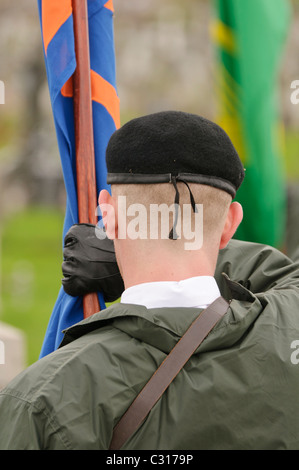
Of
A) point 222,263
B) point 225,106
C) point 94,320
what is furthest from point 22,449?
point 225,106

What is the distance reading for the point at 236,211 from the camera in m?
1.50

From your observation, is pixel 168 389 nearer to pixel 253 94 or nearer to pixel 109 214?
pixel 109 214

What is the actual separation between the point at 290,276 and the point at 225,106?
2.90m

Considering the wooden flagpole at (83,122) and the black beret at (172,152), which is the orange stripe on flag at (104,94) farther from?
the black beret at (172,152)

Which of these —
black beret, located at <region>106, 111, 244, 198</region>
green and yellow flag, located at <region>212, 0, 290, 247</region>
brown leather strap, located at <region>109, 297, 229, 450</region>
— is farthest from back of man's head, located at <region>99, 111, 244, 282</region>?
green and yellow flag, located at <region>212, 0, 290, 247</region>

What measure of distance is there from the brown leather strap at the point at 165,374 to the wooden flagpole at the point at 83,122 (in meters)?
0.58

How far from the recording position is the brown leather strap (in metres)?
1.25

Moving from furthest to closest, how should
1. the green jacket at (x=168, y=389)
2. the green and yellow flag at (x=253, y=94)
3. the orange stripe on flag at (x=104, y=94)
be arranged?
the green and yellow flag at (x=253, y=94)
the orange stripe on flag at (x=104, y=94)
the green jacket at (x=168, y=389)

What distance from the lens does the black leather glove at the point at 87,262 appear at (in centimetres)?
173

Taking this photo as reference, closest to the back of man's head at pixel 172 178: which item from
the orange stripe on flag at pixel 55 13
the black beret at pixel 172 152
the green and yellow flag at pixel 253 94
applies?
the black beret at pixel 172 152

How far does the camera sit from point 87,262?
1723mm

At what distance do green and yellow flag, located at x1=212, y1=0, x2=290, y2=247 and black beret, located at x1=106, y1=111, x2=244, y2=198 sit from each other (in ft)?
9.73

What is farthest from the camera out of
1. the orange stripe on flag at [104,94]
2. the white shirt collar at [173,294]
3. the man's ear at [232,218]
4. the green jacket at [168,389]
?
the orange stripe on flag at [104,94]

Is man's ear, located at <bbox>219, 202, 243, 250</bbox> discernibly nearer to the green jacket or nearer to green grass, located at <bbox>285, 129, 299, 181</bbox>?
the green jacket
